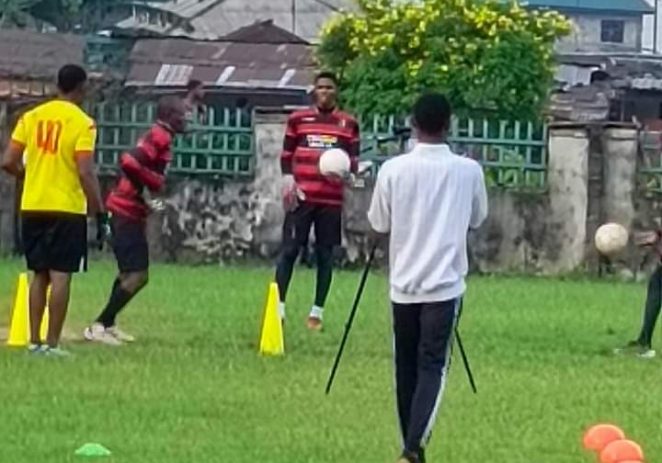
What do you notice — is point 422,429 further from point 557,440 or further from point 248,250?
point 248,250

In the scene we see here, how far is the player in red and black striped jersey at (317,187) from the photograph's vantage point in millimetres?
16922

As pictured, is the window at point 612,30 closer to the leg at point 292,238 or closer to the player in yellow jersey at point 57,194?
the leg at point 292,238

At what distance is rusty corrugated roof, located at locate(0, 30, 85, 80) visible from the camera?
35900mm

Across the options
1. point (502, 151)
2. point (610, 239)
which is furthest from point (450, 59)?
point (610, 239)

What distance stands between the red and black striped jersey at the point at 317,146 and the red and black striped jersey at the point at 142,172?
4.77 ft

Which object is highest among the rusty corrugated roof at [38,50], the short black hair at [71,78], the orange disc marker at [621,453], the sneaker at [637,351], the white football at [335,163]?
the short black hair at [71,78]

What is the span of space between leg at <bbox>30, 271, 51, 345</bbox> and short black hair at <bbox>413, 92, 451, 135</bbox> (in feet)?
16.0

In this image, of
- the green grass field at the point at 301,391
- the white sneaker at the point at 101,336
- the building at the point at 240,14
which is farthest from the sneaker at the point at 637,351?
the building at the point at 240,14

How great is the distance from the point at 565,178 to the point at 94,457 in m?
15.3

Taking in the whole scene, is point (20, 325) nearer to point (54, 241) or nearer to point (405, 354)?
point (54, 241)

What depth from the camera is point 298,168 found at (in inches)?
674

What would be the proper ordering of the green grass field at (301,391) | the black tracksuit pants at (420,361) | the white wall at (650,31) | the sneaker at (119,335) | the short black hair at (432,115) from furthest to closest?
the white wall at (650,31) < the sneaker at (119,335) < the green grass field at (301,391) < the short black hair at (432,115) < the black tracksuit pants at (420,361)

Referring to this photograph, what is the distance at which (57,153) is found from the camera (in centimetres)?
1479

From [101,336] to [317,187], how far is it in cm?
220
